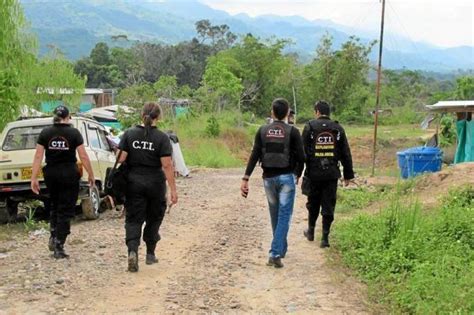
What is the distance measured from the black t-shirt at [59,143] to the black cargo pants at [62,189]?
0.09m

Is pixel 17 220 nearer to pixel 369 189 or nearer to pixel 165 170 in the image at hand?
pixel 165 170

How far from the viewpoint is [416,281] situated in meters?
5.95

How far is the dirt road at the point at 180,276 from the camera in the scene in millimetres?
5820

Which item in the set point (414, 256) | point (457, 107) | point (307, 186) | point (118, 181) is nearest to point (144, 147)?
point (118, 181)

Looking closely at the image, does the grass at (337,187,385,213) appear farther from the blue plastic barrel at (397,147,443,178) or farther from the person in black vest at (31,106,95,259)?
the person in black vest at (31,106,95,259)

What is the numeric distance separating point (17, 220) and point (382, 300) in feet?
25.1

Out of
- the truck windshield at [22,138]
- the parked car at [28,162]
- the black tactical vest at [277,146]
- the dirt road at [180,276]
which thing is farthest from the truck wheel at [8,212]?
the black tactical vest at [277,146]

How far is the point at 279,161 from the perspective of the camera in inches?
281

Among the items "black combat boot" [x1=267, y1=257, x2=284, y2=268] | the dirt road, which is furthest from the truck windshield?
"black combat boot" [x1=267, y1=257, x2=284, y2=268]

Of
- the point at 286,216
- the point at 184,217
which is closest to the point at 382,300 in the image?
the point at 286,216

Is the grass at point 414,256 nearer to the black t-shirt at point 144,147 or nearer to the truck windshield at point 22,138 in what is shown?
the black t-shirt at point 144,147

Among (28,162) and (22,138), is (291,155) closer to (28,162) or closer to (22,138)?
(28,162)

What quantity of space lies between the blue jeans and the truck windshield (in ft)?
17.6

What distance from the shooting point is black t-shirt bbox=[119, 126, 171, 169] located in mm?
6891
